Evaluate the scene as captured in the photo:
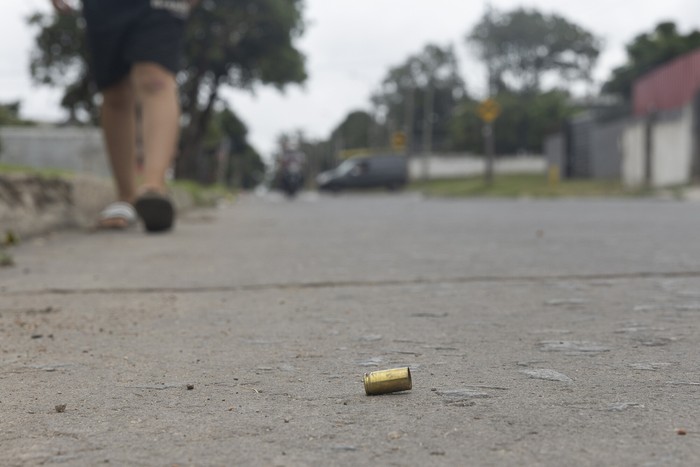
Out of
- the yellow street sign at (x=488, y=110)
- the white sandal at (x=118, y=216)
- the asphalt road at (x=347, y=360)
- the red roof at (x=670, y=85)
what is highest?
the red roof at (x=670, y=85)

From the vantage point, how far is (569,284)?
3.22m

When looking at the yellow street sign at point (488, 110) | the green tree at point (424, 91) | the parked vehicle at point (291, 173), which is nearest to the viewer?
the yellow street sign at point (488, 110)

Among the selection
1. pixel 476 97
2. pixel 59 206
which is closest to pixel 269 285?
pixel 59 206

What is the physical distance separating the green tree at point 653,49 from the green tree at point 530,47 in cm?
2699

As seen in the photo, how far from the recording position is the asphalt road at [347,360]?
1392 mm

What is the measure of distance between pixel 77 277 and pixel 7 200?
5.22 ft

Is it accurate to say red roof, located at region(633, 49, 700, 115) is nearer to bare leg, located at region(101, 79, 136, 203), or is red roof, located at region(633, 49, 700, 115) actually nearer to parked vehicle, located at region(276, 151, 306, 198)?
parked vehicle, located at region(276, 151, 306, 198)

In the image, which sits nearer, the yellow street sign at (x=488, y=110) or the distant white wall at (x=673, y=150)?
the distant white wall at (x=673, y=150)

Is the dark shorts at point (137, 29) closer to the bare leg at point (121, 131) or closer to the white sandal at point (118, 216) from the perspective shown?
the bare leg at point (121, 131)

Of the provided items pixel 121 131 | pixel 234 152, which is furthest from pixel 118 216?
pixel 234 152

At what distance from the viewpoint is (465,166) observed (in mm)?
55094

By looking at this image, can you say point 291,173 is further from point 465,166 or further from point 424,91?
point 424,91

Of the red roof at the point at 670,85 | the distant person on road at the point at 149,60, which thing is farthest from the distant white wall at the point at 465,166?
the distant person on road at the point at 149,60

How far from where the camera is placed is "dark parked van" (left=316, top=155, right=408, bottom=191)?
4156cm
